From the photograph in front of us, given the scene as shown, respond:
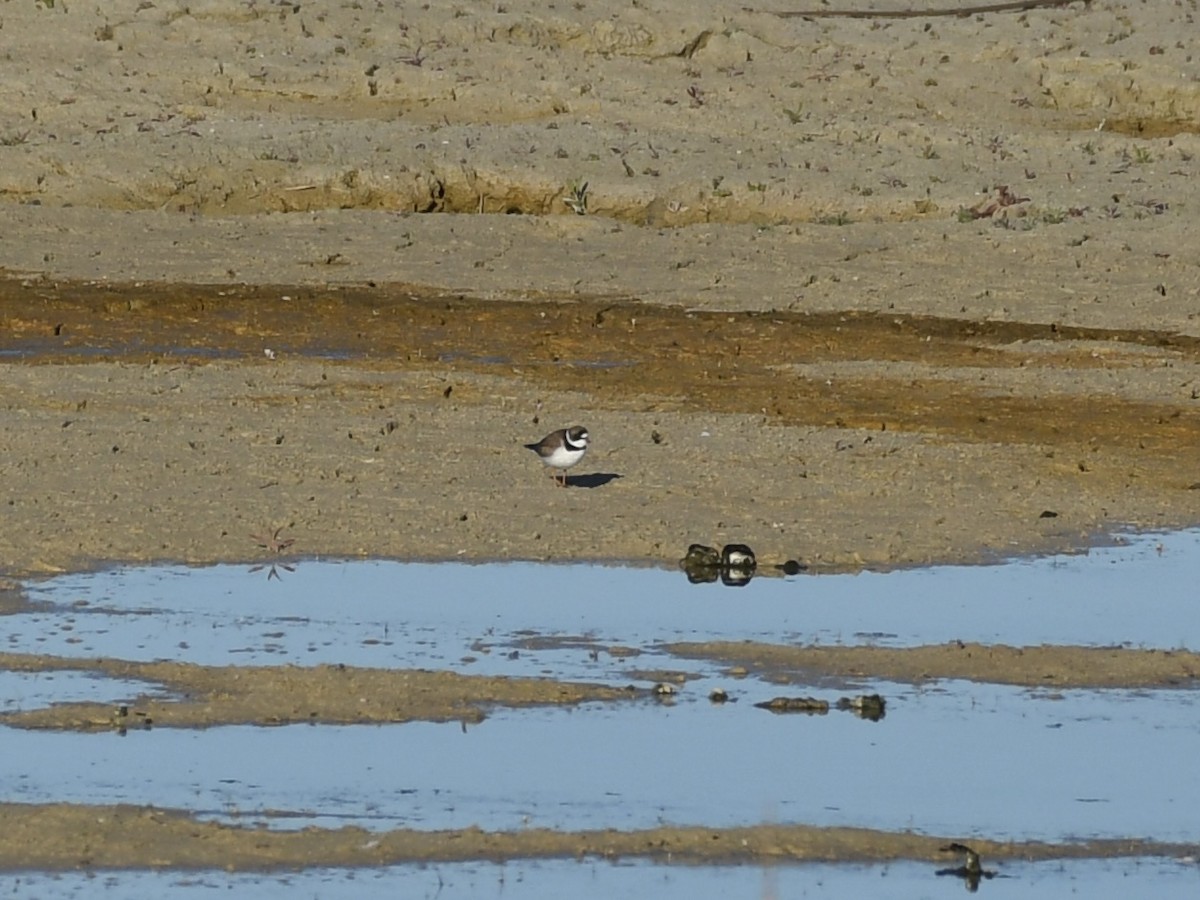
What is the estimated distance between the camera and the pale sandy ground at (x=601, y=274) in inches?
474

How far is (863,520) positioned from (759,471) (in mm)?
1092

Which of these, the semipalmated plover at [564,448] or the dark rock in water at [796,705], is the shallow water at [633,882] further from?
the semipalmated plover at [564,448]

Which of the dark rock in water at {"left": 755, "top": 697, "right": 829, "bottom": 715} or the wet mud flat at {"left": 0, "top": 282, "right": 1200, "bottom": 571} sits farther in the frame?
the wet mud flat at {"left": 0, "top": 282, "right": 1200, "bottom": 571}

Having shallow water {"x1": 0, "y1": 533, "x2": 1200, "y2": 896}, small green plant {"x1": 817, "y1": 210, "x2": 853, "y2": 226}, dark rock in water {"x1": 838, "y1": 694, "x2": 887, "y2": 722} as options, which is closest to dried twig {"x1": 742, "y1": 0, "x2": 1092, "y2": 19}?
small green plant {"x1": 817, "y1": 210, "x2": 853, "y2": 226}

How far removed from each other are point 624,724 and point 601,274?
10.7 metres

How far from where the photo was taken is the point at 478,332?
1730cm

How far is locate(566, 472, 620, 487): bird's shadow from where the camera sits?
41.7 feet

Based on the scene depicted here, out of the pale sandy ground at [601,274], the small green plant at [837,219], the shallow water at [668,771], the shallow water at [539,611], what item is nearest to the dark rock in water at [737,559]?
the shallow water at [539,611]

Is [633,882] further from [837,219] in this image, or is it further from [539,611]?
[837,219]

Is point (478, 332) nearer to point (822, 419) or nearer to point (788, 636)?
point (822, 419)

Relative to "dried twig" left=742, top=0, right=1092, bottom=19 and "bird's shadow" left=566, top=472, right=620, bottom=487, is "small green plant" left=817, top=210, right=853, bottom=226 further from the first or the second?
"bird's shadow" left=566, top=472, right=620, bottom=487

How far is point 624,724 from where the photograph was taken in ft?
28.2

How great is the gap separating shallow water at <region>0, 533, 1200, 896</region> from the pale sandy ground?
305 millimetres

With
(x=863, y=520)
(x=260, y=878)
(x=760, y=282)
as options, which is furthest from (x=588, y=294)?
(x=260, y=878)
